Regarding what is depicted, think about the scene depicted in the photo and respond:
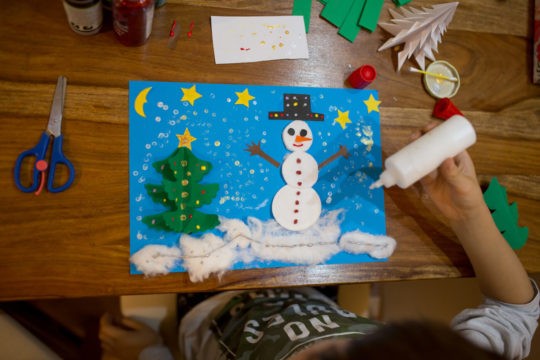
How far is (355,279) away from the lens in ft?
2.44

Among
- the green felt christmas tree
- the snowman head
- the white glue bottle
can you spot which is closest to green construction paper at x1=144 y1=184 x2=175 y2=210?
the green felt christmas tree

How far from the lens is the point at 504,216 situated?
2.67ft

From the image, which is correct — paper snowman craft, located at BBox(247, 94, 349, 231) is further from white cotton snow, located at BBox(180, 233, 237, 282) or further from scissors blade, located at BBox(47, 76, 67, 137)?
scissors blade, located at BBox(47, 76, 67, 137)

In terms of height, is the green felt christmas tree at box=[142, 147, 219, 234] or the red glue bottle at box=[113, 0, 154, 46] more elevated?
the red glue bottle at box=[113, 0, 154, 46]

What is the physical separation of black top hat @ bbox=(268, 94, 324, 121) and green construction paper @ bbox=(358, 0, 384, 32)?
0.21m

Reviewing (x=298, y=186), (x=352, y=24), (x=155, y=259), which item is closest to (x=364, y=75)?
(x=352, y=24)

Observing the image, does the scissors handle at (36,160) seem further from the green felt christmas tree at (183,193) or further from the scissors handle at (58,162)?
the green felt christmas tree at (183,193)

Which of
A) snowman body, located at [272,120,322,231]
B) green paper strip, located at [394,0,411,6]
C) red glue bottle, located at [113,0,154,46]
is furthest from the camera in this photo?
green paper strip, located at [394,0,411,6]

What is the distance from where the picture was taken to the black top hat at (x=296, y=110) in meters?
0.76

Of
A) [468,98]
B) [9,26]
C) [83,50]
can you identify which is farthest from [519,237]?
[9,26]

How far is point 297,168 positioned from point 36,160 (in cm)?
45

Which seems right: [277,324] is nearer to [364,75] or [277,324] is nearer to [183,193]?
[183,193]

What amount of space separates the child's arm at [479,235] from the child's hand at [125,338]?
0.78m

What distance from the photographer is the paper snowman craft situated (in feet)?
2.40
